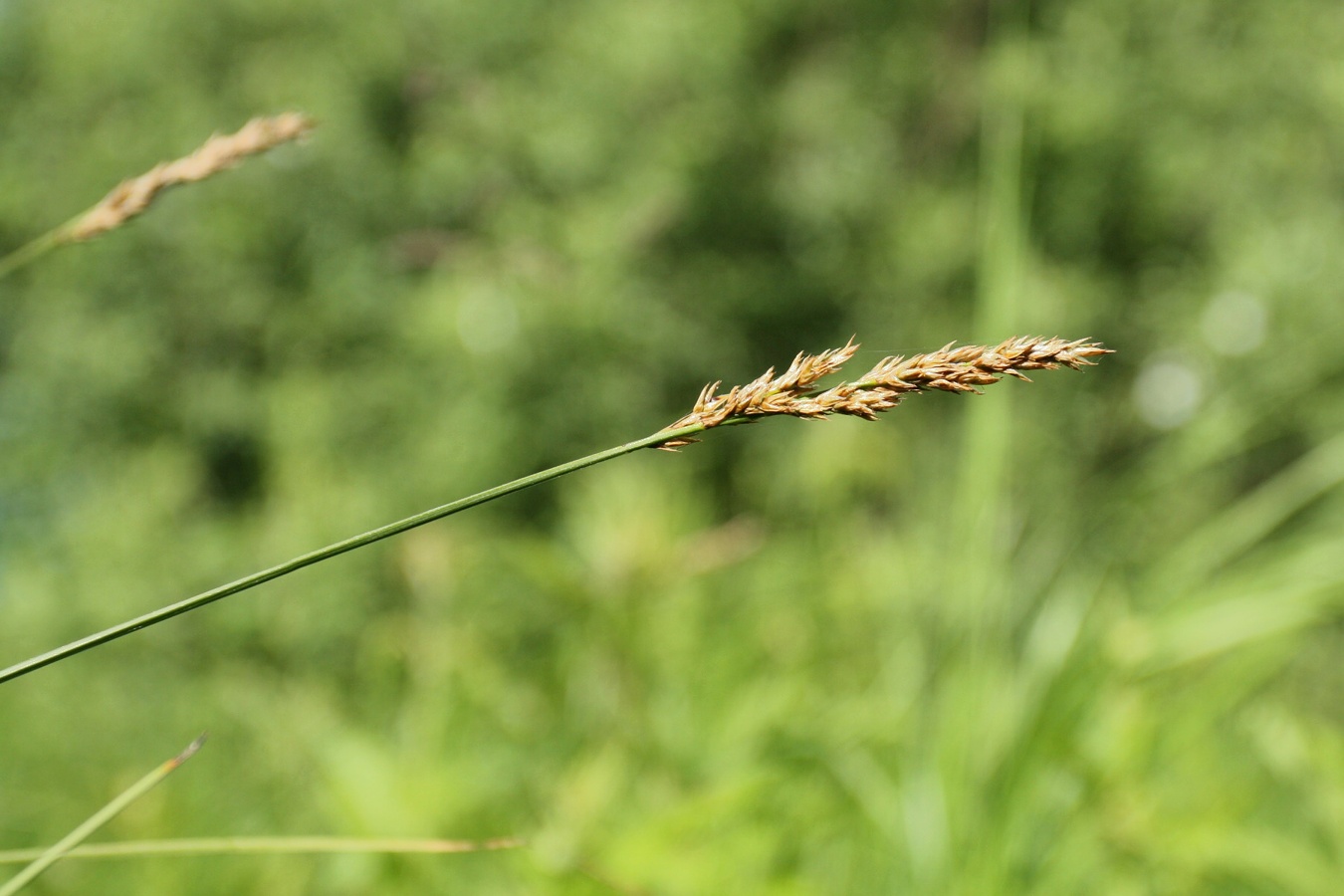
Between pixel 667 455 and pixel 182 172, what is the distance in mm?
5036

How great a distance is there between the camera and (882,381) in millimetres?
340

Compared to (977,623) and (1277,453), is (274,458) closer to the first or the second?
(977,623)

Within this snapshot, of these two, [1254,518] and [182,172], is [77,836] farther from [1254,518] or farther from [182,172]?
[1254,518]

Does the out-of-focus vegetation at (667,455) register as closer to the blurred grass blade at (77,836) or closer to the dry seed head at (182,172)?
the blurred grass blade at (77,836)

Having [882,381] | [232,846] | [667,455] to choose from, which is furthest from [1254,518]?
[667,455]

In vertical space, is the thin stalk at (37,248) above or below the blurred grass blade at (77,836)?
above

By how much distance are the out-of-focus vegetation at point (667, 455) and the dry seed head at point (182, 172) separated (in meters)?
0.47

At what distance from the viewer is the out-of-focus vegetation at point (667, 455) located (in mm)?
949

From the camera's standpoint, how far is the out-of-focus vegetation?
3.11ft

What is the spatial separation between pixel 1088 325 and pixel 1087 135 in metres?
1.24

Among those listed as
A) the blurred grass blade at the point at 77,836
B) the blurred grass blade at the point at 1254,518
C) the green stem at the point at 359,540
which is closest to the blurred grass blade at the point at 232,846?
the blurred grass blade at the point at 77,836

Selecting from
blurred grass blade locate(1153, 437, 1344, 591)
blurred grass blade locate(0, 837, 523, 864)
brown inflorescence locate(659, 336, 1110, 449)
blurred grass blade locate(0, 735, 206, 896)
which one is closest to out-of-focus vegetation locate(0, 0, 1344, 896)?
blurred grass blade locate(1153, 437, 1344, 591)

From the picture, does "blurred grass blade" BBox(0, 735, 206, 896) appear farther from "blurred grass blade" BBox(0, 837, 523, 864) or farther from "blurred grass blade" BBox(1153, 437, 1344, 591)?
"blurred grass blade" BBox(1153, 437, 1344, 591)

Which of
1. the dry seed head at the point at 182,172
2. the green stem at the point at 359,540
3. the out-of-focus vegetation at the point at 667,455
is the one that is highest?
the dry seed head at the point at 182,172
